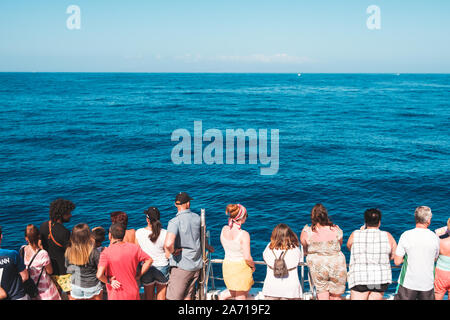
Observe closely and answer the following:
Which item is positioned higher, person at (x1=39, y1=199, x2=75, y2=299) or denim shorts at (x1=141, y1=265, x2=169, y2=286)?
person at (x1=39, y1=199, x2=75, y2=299)

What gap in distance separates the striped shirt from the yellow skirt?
5.90 feet

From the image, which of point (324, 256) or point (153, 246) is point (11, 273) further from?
point (324, 256)

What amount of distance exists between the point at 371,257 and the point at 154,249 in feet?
12.7

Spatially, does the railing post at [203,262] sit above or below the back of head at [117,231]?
below

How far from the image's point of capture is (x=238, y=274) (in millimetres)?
6449

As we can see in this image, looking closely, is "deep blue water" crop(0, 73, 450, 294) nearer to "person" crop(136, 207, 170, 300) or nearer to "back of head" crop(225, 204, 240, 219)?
"person" crop(136, 207, 170, 300)

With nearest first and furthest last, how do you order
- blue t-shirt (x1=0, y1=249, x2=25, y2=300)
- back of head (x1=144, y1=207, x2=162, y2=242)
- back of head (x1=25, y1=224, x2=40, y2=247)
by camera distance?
blue t-shirt (x1=0, y1=249, x2=25, y2=300), back of head (x1=25, y1=224, x2=40, y2=247), back of head (x1=144, y1=207, x2=162, y2=242)

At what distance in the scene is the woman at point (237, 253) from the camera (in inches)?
248

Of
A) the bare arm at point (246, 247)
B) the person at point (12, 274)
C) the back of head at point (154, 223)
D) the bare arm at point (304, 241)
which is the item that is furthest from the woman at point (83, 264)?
the bare arm at point (304, 241)

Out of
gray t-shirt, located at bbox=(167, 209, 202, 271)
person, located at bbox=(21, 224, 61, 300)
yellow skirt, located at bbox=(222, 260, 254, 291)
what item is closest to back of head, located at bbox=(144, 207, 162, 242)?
gray t-shirt, located at bbox=(167, 209, 202, 271)

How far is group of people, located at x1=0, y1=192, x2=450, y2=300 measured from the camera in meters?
5.76

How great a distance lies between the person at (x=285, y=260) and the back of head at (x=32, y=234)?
12.4 ft

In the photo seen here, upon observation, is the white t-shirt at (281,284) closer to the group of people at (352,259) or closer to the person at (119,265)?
the group of people at (352,259)

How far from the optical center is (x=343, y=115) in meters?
71.2
